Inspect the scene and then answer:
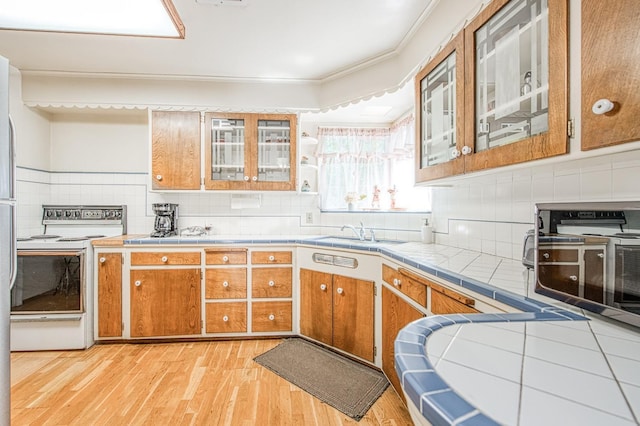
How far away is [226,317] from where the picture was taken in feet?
8.36

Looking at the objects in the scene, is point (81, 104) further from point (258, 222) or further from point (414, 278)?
point (414, 278)

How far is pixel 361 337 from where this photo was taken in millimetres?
2121

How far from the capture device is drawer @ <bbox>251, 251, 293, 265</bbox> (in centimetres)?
258

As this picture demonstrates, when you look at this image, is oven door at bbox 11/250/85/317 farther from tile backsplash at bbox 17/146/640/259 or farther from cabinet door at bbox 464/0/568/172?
cabinet door at bbox 464/0/568/172

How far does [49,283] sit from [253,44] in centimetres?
246

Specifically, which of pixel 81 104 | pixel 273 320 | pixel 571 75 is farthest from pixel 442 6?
pixel 81 104

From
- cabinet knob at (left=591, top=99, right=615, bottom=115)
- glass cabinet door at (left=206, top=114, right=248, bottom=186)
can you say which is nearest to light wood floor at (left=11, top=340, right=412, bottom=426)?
glass cabinet door at (left=206, top=114, right=248, bottom=186)

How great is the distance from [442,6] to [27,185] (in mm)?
3628

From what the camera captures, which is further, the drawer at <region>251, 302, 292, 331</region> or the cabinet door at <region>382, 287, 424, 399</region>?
the drawer at <region>251, 302, 292, 331</region>

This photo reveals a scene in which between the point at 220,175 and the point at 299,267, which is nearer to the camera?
the point at 299,267

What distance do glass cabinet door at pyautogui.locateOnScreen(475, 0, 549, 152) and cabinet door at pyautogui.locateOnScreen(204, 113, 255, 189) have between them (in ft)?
6.54

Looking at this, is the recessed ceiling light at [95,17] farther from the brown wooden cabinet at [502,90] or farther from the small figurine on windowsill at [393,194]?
the small figurine on windowsill at [393,194]

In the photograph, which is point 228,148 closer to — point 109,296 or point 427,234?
point 109,296

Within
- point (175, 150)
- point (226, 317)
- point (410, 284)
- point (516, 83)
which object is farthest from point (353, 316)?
point (175, 150)
